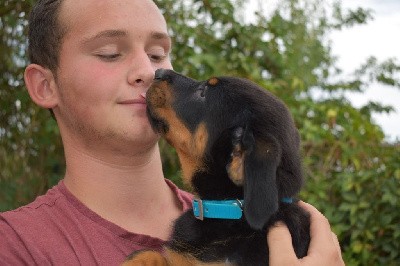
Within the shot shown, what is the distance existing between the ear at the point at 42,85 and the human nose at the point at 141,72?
14.7 inches

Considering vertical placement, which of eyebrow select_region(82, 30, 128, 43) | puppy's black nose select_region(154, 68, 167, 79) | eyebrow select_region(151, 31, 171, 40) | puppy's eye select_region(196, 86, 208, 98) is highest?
eyebrow select_region(82, 30, 128, 43)

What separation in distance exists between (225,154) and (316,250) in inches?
19.0

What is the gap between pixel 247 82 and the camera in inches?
113

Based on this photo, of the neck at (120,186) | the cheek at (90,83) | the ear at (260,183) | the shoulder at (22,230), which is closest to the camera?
the ear at (260,183)

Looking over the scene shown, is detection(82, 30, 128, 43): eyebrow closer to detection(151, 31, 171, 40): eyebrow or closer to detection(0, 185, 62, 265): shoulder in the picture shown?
detection(151, 31, 171, 40): eyebrow

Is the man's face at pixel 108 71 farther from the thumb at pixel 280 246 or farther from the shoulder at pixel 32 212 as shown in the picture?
the thumb at pixel 280 246

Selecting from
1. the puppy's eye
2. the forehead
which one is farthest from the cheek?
the puppy's eye

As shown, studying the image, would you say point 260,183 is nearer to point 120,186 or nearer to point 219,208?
point 219,208

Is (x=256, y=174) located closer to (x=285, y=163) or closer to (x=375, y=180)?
(x=285, y=163)

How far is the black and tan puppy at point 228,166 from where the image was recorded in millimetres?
2381

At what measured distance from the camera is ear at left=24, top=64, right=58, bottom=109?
2979 mm

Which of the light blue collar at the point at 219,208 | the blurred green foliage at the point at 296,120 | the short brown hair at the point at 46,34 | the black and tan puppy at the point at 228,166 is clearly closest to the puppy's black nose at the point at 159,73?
the black and tan puppy at the point at 228,166

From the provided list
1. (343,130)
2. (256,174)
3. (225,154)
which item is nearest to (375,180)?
(343,130)

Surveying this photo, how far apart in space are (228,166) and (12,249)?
0.81 m
